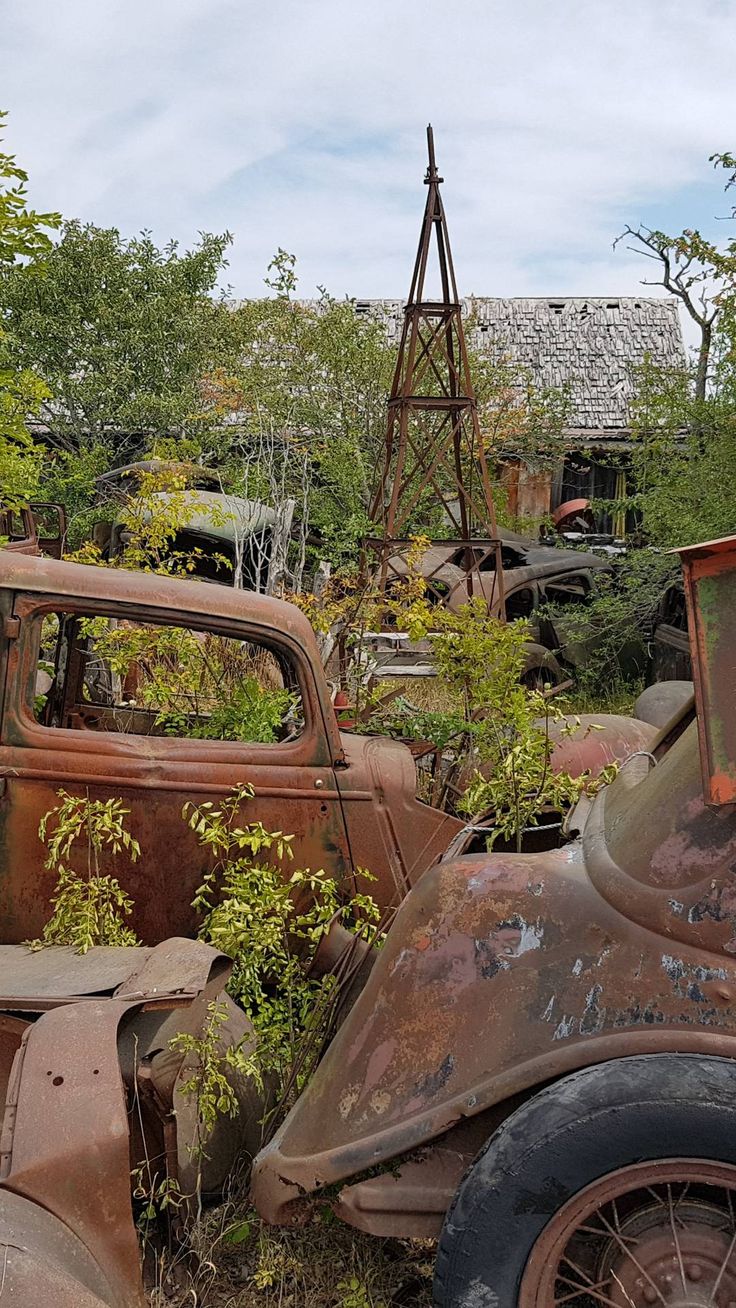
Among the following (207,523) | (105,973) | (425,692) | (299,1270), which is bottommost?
(299,1270)

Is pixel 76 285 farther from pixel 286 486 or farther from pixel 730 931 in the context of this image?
pixel 730 931

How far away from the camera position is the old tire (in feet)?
7.29

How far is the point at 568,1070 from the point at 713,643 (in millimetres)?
1029

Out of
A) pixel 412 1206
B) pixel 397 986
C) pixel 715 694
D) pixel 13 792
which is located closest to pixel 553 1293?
pixel 412 1206

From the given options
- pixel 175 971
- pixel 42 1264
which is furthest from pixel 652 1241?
pixel 175 971

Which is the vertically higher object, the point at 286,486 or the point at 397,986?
the point at 286,486

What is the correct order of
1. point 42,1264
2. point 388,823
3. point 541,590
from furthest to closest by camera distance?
1. point 541,590
2. point 388,823
3. point 42,1264

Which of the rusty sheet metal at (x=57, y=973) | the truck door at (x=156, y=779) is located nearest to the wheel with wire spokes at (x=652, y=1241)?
the rusty sheet metal at (x=57, y=973)

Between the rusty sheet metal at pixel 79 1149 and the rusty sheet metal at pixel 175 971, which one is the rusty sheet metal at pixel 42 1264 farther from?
the rusty sheet metal at pixel 175 971

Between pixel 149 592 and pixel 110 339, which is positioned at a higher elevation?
pixel 110 339

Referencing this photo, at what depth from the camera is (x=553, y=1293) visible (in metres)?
2.32

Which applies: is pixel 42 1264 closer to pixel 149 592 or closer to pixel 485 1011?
pixel 485 1011

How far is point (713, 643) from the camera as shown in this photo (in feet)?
7.97

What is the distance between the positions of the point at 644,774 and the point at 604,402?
60.9ft
